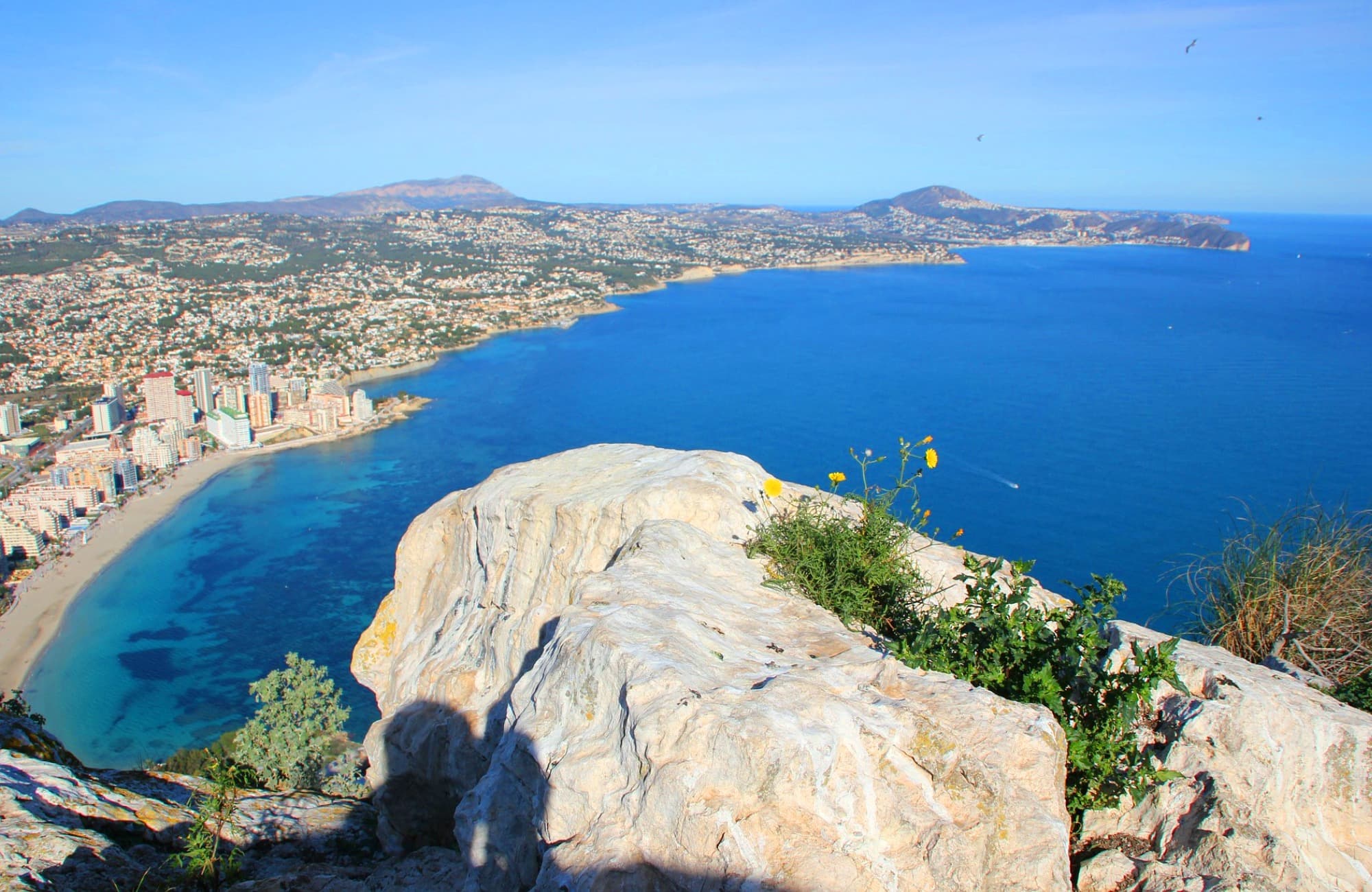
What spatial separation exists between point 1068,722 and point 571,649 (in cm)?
221

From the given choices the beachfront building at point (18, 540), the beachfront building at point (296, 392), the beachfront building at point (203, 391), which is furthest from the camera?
the beachfront building at point (296, 392)

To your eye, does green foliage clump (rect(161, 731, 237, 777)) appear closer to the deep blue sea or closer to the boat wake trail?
the deep blue sea

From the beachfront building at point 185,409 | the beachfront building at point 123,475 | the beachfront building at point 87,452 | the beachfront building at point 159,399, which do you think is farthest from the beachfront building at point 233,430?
the beachfront building at point 123,475

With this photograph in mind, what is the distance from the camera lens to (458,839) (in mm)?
4121

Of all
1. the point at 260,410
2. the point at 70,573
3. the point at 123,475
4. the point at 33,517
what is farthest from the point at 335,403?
the point at 70,573

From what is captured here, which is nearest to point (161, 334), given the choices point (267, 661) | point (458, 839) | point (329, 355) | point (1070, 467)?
point (329, 355)

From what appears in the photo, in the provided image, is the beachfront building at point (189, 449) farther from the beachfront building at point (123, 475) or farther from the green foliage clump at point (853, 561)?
the green foliage clump at point (853, 561)

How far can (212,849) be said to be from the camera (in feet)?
14.3

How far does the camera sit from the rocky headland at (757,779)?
3033 mm

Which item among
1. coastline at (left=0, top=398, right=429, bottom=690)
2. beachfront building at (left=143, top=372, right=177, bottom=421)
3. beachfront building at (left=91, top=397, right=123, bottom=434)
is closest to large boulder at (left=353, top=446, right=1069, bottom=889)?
coastline at (left=0, top=398, right=429, bottom=690)

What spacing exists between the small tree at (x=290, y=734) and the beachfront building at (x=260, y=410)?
3767 centimetres

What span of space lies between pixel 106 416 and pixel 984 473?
45.1m

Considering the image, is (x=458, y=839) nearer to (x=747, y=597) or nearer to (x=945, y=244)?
(x=747, y=597)

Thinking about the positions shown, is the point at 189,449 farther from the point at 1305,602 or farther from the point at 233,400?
the point at 1305,602
